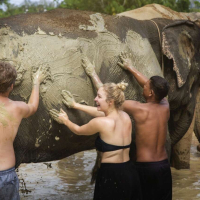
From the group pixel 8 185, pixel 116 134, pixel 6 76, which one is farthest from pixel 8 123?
pixel 116 134

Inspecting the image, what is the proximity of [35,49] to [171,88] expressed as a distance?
6.42 feet

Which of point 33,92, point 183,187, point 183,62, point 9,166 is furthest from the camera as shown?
point 183,187

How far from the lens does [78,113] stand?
4641 mm

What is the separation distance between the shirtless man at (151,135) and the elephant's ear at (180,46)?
0.93m

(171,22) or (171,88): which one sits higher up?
(171,22)

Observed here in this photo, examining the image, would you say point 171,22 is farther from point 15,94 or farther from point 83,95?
point 15,94

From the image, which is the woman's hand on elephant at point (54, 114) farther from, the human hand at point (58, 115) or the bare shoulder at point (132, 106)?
the bare shoulder at point (132, 106)

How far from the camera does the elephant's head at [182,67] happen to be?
5559 mm

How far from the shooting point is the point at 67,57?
453 cm

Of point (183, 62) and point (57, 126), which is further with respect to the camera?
point (183, 62)

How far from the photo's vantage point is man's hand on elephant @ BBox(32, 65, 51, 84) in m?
4.26

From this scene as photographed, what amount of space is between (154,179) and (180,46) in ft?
5.78

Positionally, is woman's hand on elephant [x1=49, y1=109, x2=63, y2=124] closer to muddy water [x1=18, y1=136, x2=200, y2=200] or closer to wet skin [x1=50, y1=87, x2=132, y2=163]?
wet skin [x1=50, y1=87, x2=132, y2=163]

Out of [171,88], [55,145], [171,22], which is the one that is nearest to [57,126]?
[55,145]
